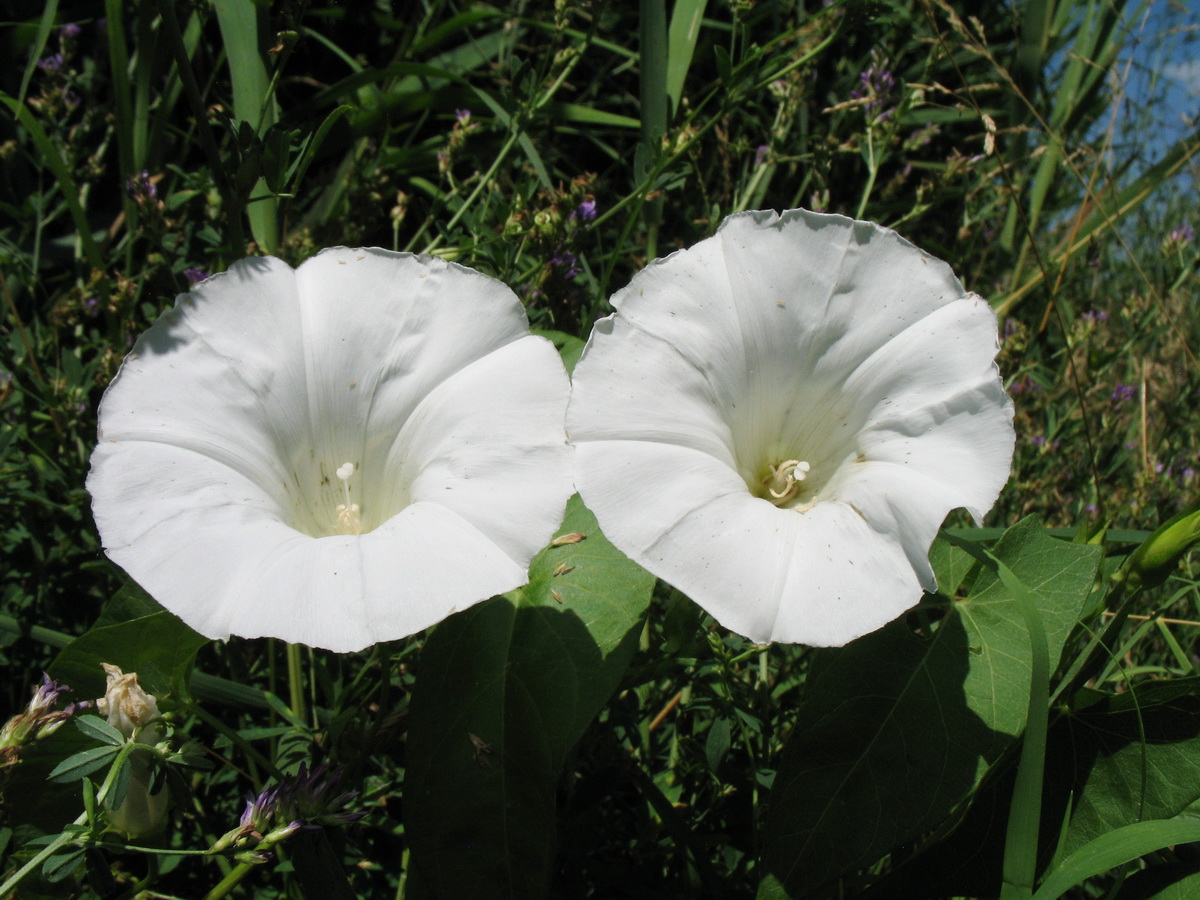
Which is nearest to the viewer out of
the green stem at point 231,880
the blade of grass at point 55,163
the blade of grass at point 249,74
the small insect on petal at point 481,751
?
the green stem at point 231,880

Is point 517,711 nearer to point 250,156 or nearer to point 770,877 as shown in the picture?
point 770,877

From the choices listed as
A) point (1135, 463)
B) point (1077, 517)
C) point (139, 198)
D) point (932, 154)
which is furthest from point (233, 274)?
point (932, 154)

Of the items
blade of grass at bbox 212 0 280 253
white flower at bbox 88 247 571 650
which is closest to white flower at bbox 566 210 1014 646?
white flower at bbox 88 247 571 650

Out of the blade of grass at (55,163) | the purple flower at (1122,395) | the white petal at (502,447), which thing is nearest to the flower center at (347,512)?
the white petal at (502,447)

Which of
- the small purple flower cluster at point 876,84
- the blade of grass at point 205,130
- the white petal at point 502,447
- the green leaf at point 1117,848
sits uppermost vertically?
the small purple flower cluster at point 876,84

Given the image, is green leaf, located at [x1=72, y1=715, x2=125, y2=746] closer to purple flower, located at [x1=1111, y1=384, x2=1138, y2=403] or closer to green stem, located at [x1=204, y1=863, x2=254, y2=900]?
green stem, located at [x1=204, y1=863, x2=254, y2=900]

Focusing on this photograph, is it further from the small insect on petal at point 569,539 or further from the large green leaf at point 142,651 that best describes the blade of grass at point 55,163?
the small insect on petal at point 569,539
